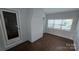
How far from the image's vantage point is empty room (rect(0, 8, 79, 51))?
2.30 feet

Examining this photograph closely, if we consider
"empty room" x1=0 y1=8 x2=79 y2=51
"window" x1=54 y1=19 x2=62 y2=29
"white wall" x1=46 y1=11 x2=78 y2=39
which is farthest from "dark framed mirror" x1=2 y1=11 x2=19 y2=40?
"window" x1=54 y1=19 x2=62 y2=29

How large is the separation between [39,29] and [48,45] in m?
0.34

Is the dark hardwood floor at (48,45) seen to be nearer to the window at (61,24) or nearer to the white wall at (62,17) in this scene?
the white wall at (62,17)

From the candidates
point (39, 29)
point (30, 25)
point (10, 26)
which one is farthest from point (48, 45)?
point (10, 26)

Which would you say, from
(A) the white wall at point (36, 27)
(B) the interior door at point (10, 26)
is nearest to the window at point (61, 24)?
(A) the white wall at point (36, 27)

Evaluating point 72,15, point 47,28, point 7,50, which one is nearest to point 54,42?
point 47,28

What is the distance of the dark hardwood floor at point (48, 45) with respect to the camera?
82cm

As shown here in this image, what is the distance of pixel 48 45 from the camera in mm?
877

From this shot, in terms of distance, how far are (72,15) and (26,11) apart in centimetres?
68

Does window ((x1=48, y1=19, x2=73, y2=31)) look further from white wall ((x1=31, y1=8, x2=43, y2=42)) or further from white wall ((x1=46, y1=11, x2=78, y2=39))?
white wall ((x1=31, y1=8, x2=43, y2=42))

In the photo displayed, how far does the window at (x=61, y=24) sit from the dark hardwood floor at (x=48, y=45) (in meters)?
0.19

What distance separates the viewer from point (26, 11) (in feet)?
2.42
